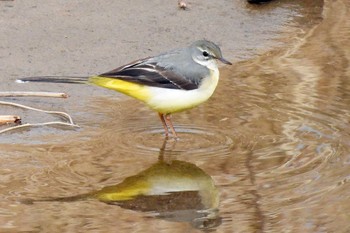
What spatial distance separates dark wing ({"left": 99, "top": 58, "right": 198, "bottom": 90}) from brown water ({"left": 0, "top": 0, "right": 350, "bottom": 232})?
386 mm

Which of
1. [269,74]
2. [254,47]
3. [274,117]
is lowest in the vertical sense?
[274,117]

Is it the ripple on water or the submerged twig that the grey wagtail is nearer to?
the ripple on water

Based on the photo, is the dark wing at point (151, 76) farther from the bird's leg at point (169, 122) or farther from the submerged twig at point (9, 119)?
the submerged twig at point (9, 119)

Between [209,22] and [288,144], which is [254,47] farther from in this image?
[288,144]

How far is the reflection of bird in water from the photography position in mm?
6781

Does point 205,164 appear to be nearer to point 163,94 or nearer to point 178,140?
point 178,140

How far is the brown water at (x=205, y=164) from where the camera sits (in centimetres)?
671

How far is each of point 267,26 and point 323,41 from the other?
658 millimetres

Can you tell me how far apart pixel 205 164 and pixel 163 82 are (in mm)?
1008

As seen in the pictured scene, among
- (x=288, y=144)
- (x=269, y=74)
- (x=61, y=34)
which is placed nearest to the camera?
(x=288, y=144)

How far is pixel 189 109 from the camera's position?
8.84m

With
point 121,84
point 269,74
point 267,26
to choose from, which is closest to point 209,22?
point 267,26

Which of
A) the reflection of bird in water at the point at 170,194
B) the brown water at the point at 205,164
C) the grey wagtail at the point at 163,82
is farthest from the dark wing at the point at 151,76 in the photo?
the reflection of bird in water at the point at 170,194

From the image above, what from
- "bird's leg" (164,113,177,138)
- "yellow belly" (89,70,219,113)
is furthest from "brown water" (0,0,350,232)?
"yellow belly" (89,70,219,113)
